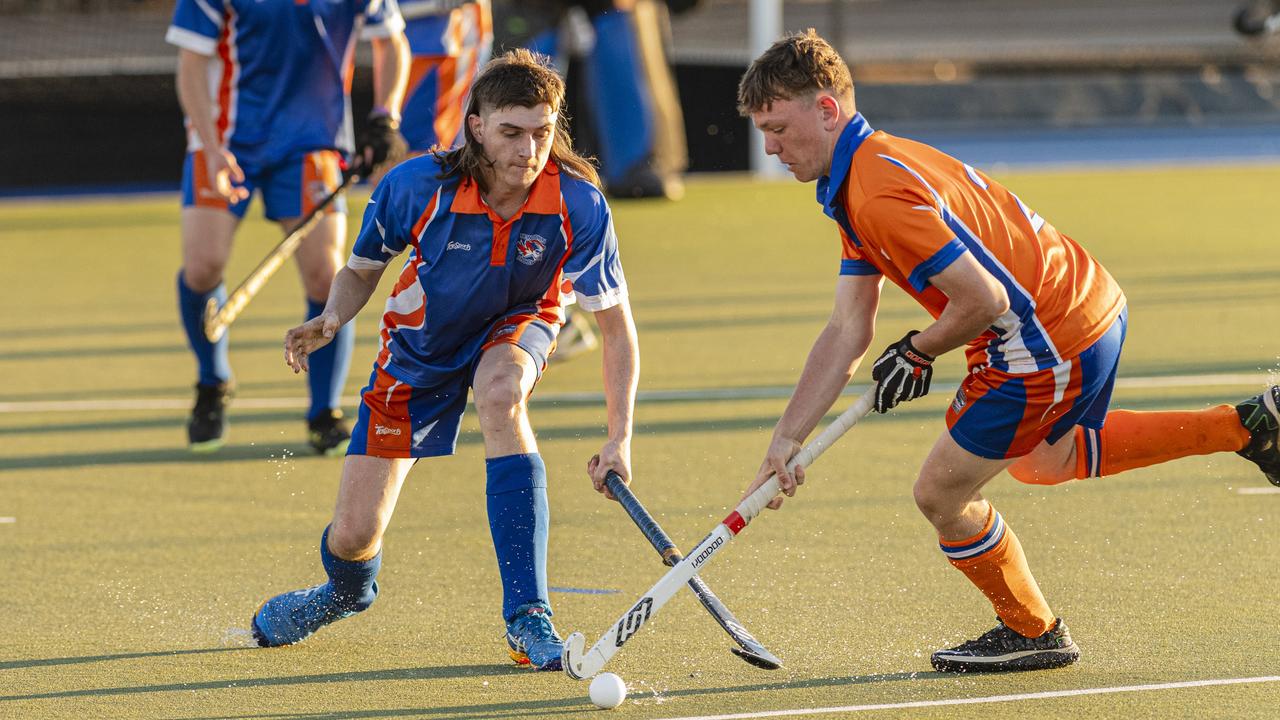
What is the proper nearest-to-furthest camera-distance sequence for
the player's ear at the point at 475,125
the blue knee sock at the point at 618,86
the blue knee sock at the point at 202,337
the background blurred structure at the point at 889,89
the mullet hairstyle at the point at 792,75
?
1. the mullet hairstyle at the point at 792,75
2. the player's ear at the point at 475,125
3. the blue knee sock at the point at 202,337
4. the blue knee sock at the point at 618,86
5. the background blurred structure at the point at 889,89

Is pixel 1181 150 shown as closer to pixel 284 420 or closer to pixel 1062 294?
pixel 284 420

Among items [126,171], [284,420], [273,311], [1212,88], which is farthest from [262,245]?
[1212,88]

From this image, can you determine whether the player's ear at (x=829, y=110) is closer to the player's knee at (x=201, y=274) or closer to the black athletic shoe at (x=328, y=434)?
the black athletic shoe at (x=328, y=434)

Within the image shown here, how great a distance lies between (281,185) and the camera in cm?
546

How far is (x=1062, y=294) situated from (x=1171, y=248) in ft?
23.2

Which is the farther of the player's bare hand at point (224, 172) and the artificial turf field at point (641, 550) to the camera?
the player's bare hand at point (224, 172)

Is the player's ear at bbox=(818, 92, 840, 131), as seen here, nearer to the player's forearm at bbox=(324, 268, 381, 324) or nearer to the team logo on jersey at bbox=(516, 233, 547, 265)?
the team logo on jersey at bbox=(516, 233, 547, 265)

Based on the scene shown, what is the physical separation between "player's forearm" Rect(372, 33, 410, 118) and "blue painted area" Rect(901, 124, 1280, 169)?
9.67m

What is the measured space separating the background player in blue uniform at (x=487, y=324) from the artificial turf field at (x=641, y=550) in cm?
19

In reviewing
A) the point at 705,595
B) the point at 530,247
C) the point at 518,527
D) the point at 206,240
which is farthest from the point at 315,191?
the point at 705,595

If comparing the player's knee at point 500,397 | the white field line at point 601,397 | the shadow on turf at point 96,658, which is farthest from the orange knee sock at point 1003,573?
the white field line at point 601,397

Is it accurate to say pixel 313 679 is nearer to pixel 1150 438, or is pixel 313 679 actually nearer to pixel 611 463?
pixel 611 463

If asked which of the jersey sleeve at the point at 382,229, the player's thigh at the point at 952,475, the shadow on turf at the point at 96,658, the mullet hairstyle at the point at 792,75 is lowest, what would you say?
the shadow on turf at the point at 96,658

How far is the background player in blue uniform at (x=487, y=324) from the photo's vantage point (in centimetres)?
330
